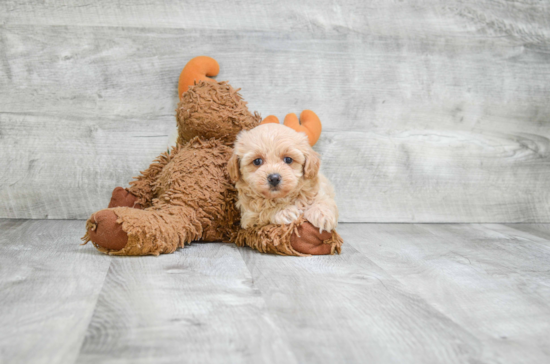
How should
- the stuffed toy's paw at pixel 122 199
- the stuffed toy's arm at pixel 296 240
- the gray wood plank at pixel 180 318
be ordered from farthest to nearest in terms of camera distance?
1. the stuffed toy's paw at pixel 122 199
2. the stuffed toy's arm at pixel 296 240
3. the gray wood plank at pixel 180 318

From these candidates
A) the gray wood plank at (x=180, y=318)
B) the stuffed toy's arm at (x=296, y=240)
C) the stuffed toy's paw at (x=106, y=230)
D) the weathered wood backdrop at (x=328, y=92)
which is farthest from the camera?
the weathered wood backdrop at (x=328, y=92)

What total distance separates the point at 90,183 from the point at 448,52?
1283 mm

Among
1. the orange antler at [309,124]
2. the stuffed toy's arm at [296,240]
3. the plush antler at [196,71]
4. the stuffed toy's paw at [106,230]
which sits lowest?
the stuffed toy's arm at [296,240]

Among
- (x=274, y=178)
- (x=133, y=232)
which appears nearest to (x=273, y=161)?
(x=274, y=178)

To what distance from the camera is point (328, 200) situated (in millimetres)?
1089

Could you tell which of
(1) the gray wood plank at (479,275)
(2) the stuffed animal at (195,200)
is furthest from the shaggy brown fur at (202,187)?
(1) the gray wood plank at (479,275)

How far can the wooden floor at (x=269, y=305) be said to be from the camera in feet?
1.95

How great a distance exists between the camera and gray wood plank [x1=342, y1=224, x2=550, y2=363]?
674 millimetres

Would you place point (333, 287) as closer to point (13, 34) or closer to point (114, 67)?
point (114, 67)

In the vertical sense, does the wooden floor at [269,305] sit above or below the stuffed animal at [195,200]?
below

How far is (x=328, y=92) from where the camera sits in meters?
1.49

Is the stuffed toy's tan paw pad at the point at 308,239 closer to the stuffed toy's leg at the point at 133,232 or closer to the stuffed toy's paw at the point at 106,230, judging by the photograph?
the stuffed toy's leg at the point at 133,232

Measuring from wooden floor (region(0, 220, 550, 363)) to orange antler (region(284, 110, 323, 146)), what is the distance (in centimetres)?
41

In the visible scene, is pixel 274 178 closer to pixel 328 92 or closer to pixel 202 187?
pixel 202 187
